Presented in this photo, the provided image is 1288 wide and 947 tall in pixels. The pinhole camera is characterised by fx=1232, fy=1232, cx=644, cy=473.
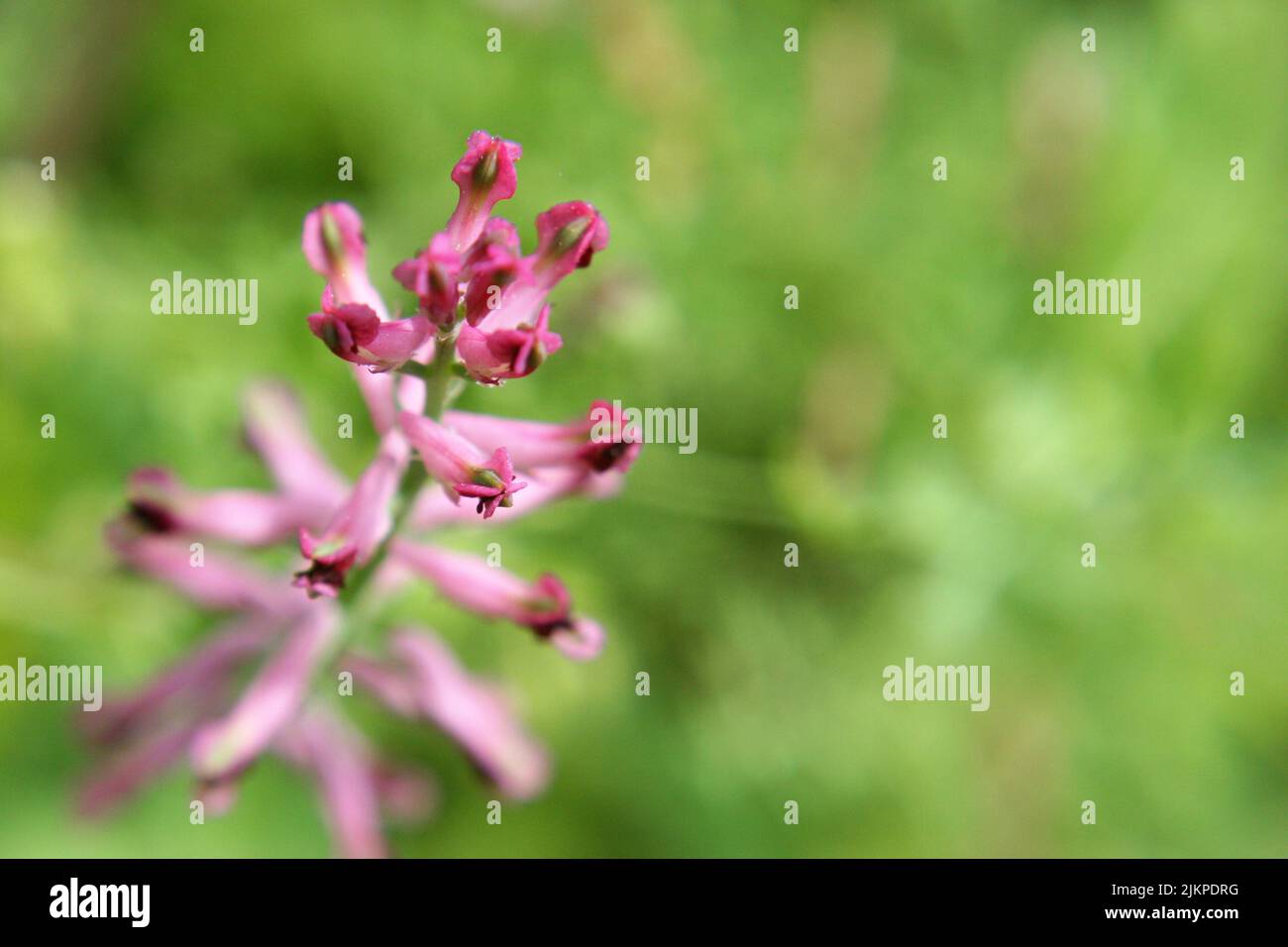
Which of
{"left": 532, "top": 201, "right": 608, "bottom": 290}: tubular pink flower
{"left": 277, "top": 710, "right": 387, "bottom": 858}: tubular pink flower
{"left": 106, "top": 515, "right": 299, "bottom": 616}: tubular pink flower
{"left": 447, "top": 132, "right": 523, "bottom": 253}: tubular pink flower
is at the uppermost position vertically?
{"left": 447, "top": 132, "right": 523, "bottom": 253}: tubular pink flower

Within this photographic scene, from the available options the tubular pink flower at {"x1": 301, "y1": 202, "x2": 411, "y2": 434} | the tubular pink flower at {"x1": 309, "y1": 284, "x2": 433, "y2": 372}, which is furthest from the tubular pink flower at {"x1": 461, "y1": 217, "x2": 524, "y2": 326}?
the tubular pink flower at {"x1": 301, "y1": 202, "x2": 411, "y2": 434}

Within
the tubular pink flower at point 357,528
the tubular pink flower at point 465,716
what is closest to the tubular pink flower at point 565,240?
the tubular pink flower at point 357,528

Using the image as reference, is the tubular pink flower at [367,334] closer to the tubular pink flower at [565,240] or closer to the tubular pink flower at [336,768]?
the tubular pink flower at [565,240]

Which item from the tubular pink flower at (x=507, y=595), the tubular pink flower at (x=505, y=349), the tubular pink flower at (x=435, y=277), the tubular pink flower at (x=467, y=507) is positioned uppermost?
the tubular pink flower at (x=435, y=277)

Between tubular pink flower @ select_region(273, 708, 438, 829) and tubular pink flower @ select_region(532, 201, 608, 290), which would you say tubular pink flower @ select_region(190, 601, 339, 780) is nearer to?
tubular pink flower @ select_region(273, 708, 438, 829)

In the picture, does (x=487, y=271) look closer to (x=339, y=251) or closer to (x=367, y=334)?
(x=367, y=334)

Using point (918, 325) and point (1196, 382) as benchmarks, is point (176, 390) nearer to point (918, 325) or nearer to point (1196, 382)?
point (918, 325)

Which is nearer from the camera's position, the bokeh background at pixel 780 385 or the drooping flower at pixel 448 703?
the drooping flower at pixel 448 703
